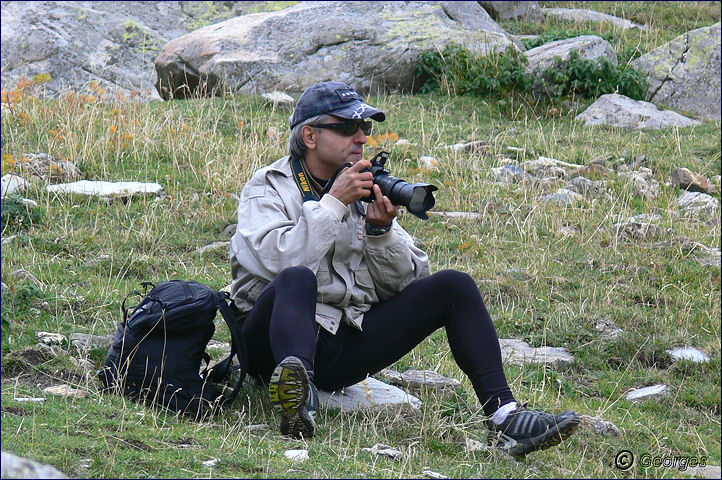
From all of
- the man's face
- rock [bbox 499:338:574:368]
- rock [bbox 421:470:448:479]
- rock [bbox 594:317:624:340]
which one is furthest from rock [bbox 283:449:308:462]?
rock [bbox 594:317:624:340]

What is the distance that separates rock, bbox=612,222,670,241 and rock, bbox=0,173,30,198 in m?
5.17

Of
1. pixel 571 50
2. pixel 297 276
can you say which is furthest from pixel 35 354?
pixel 571 50

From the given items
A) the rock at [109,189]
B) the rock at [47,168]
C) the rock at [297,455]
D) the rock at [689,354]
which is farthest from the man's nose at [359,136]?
the rock at [47,168]

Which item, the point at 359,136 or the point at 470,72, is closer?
the point at 359,136

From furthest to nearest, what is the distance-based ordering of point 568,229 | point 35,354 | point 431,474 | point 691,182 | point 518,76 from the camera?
point 518,76 < point 691,182 < point 568,229 < point 35,354 < point 431,474

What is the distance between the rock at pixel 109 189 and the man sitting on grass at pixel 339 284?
3.79 meters

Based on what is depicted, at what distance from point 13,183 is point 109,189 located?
82 cm

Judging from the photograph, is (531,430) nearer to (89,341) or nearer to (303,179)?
(303,179)

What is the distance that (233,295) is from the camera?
4500 millimetres

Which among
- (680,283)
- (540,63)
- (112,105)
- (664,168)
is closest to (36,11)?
(112,105)

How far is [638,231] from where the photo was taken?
7.55m

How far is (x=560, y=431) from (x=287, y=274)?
4.49 feet

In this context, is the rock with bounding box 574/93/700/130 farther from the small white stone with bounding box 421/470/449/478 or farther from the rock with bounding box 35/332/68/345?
the small white stone with bounding box 421/470/449/478

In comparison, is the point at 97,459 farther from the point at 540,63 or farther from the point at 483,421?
the point at 540,63
